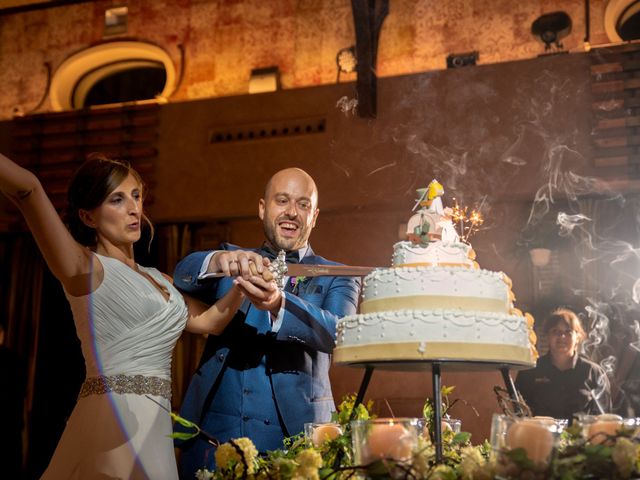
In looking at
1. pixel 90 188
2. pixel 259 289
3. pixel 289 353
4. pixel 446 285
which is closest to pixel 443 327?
pixel 446 285

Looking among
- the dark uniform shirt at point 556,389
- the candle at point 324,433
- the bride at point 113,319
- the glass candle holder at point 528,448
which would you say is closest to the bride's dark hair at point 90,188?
the bride at point 113,319

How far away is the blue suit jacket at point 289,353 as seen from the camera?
3.01 metres

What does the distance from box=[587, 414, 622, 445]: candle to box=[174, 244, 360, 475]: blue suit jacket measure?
1.14 meters

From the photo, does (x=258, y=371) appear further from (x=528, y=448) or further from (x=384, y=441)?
(x=528, y=448)

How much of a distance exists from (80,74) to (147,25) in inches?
39.3

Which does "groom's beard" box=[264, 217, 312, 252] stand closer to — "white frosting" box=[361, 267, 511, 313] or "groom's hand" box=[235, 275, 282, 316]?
"groom's hand" box=[235, 275, 282, 316]

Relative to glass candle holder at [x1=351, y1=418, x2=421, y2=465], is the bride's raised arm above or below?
above

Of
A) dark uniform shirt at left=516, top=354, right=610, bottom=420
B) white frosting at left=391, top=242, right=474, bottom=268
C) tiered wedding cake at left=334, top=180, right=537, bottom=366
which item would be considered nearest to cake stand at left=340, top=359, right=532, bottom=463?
tiered wedding cake at left=334, top=180, right=537, bottom=366

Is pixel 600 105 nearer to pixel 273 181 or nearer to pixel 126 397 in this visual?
pixel 273 181

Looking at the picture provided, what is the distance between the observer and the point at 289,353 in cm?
317

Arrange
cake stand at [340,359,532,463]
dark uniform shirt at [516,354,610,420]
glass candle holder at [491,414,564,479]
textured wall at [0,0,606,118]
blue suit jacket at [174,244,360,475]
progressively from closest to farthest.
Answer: glass candle holder at [491,414,564,479]
cake stand at [340,359,532,463]
blue suit jacket at [174,244,360,475]
dark uniform shirt at [516,354,610,420]
textured wall at [0,0,606,118]

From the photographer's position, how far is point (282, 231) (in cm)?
332

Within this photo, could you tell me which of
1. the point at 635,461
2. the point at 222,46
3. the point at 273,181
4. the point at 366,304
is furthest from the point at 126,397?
the point at 222,46

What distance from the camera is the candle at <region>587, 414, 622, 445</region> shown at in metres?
2.04
